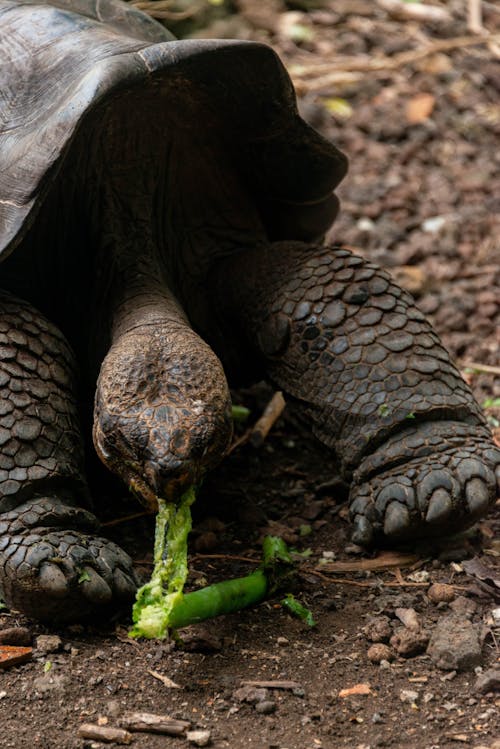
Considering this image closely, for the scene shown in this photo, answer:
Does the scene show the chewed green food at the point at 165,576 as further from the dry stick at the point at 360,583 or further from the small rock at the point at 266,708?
the dry stick at the point at 360,583

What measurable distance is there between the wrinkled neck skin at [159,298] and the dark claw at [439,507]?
2.34 ft

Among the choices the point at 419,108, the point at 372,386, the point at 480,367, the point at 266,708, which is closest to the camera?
the point at 266,708

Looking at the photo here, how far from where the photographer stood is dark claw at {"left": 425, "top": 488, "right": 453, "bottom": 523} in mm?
3264

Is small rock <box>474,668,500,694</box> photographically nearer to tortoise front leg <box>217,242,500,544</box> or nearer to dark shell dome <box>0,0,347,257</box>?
tortoise front leg <box>217,242,500,544</box>

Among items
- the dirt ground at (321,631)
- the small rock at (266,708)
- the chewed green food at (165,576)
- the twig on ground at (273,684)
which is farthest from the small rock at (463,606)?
the chewed green food at (165,576)

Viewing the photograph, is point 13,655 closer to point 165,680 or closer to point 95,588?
point 95,588

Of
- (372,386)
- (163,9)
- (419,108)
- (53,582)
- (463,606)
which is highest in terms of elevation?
(163,9)

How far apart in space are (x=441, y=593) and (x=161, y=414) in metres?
1.01

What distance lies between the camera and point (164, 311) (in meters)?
3.46

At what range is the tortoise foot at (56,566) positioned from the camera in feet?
9.79

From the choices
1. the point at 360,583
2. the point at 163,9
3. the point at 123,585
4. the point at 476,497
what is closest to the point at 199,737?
the point at 123,585

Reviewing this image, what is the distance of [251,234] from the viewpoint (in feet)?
14.4

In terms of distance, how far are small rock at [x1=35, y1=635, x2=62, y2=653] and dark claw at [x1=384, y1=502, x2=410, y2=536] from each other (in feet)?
3.43

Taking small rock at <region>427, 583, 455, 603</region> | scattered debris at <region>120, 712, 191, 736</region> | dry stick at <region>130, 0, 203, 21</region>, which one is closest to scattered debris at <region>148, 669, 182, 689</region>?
scattered debris at <region>120, 712, 191, 736</region>
